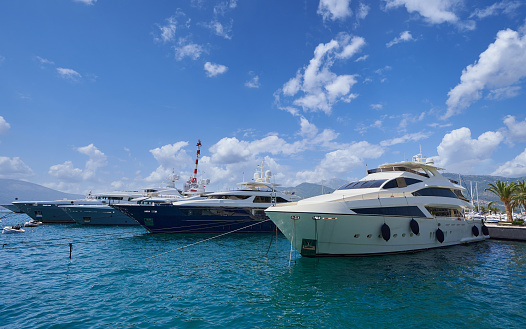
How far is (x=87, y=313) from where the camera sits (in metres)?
8.65

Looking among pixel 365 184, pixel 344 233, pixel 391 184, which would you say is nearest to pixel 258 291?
pixel 344 233

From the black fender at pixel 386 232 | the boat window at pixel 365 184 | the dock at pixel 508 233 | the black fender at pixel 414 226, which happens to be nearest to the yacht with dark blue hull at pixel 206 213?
the boat window at pixel 365 184

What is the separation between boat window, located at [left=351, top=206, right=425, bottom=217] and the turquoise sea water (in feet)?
9.06

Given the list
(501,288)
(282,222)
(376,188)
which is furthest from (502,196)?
(282,222)

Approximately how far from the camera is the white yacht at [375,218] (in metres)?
15.1

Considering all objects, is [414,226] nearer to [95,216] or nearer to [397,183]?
[397,183]

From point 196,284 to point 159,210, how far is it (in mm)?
18495

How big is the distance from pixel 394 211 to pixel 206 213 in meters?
19.5

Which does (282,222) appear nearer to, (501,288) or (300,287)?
(300,287)

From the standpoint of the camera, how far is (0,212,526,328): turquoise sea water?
830cm

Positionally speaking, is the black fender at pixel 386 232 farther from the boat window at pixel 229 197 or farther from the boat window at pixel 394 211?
the boat window at pixel 229 197

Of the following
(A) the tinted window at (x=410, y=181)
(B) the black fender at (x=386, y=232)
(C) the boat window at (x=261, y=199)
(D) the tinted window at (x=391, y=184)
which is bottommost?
(B) the black fender at (x=386, y=232)

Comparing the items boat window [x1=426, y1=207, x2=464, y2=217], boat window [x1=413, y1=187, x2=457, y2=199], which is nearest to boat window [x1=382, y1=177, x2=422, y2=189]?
boat window [x1=413, y1=187, x2=457, y2=199]

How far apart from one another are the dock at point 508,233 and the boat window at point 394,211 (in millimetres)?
17381
